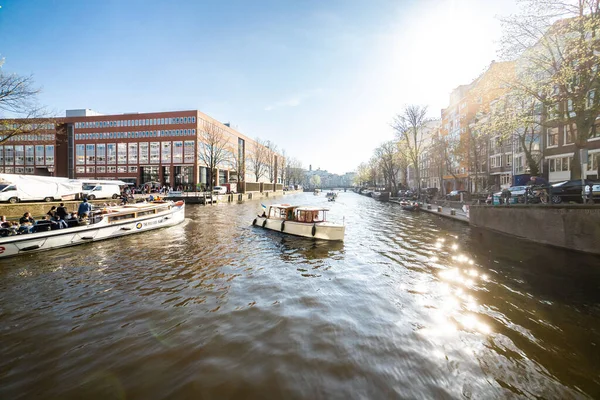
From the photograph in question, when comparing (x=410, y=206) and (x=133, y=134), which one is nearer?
(x=410, y=206)

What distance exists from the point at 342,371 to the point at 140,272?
371 inches

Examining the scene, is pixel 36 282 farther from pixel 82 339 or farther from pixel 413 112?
pixel 413 112

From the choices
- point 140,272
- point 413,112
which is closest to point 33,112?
point 140,272

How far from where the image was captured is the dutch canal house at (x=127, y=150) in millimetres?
71625

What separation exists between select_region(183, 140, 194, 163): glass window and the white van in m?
33.1

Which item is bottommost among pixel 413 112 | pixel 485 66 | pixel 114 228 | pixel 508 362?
pixel 508 362

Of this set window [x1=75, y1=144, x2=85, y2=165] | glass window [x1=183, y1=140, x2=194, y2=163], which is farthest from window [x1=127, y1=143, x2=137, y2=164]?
glass window [x1=183, y1=140, x2=194, y2=163]

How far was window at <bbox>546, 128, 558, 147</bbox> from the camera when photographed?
34.6m

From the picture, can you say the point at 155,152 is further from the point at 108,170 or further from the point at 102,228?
the point at 102,228

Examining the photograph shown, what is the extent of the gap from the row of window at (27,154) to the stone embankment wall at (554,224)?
346 feet

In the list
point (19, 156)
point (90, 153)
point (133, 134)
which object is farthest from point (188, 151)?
point (19, 156)

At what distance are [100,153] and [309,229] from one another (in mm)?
82082

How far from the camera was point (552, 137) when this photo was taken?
35312 mm

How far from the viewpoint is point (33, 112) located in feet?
67.4
